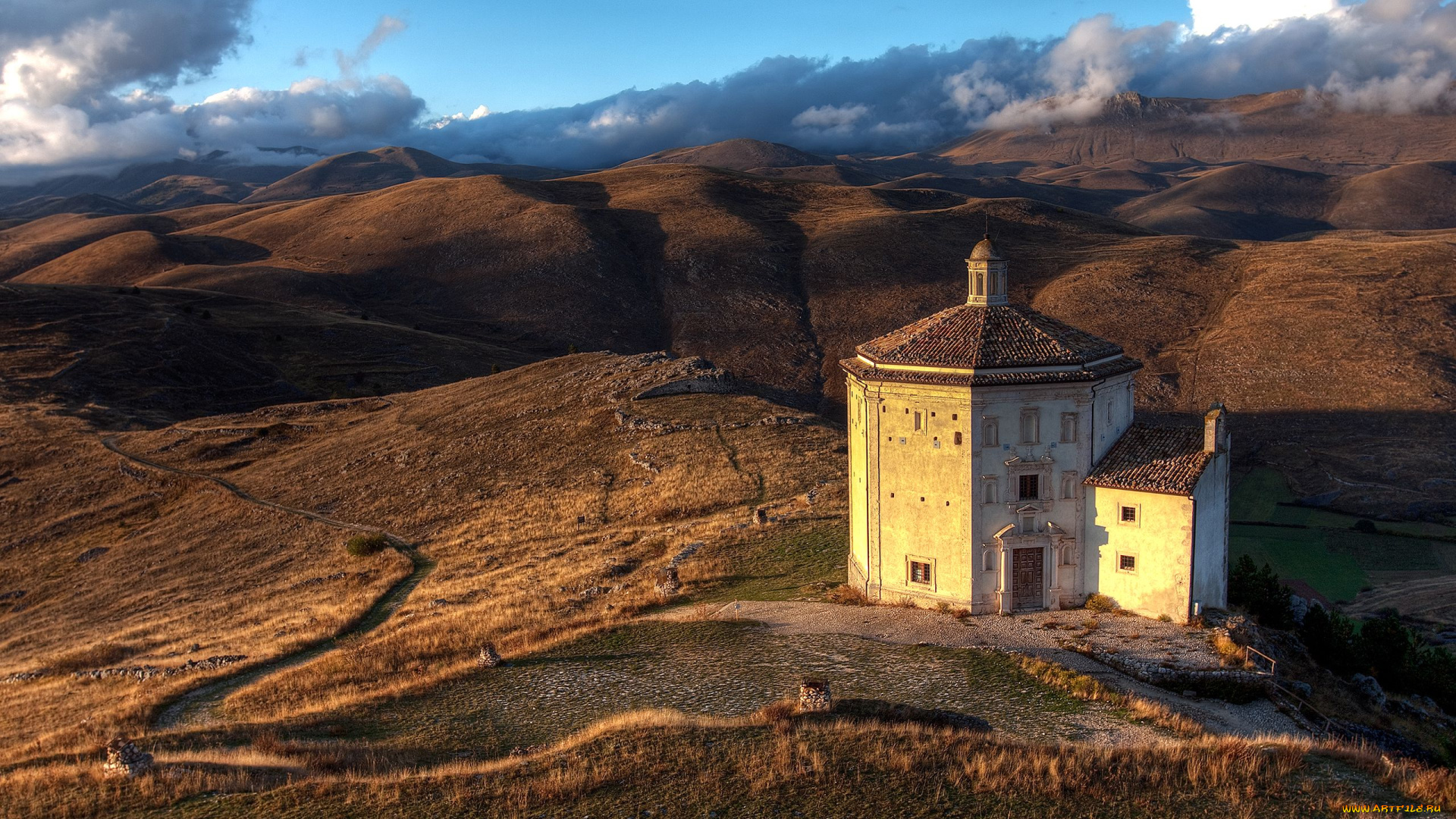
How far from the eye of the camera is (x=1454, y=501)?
233 feet

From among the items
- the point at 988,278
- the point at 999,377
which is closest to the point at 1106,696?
the point at 999,377

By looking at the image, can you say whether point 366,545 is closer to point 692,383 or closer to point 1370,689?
point 692,383

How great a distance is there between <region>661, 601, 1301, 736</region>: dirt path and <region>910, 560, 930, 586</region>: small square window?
94 cm

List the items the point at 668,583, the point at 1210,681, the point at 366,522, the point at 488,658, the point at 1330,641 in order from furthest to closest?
the point at 366,522 → the point at 668,583 → the point at 1330,641 → the point at 488,658 → the point at 1210,681

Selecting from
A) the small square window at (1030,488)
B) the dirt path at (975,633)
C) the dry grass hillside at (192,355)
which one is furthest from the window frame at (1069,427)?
the dry grass hillside at (192,355)

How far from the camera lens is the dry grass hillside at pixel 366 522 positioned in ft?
102

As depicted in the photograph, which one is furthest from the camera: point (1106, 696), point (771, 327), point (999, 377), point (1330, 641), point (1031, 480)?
point (771, 327)

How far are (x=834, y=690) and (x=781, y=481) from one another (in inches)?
986

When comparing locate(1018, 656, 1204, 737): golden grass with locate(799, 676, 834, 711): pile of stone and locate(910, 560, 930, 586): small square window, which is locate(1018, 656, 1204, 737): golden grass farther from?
locate(799, 676, 834, 711): pile of stone

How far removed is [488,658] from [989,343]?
57.8 feet

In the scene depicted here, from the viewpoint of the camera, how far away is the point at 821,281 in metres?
136

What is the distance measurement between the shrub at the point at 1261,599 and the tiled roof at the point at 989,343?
997 cm

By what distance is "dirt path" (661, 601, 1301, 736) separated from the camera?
78.2ft

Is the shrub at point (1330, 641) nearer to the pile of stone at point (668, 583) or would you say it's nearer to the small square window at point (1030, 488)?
the small square window at point (1030, 488)
